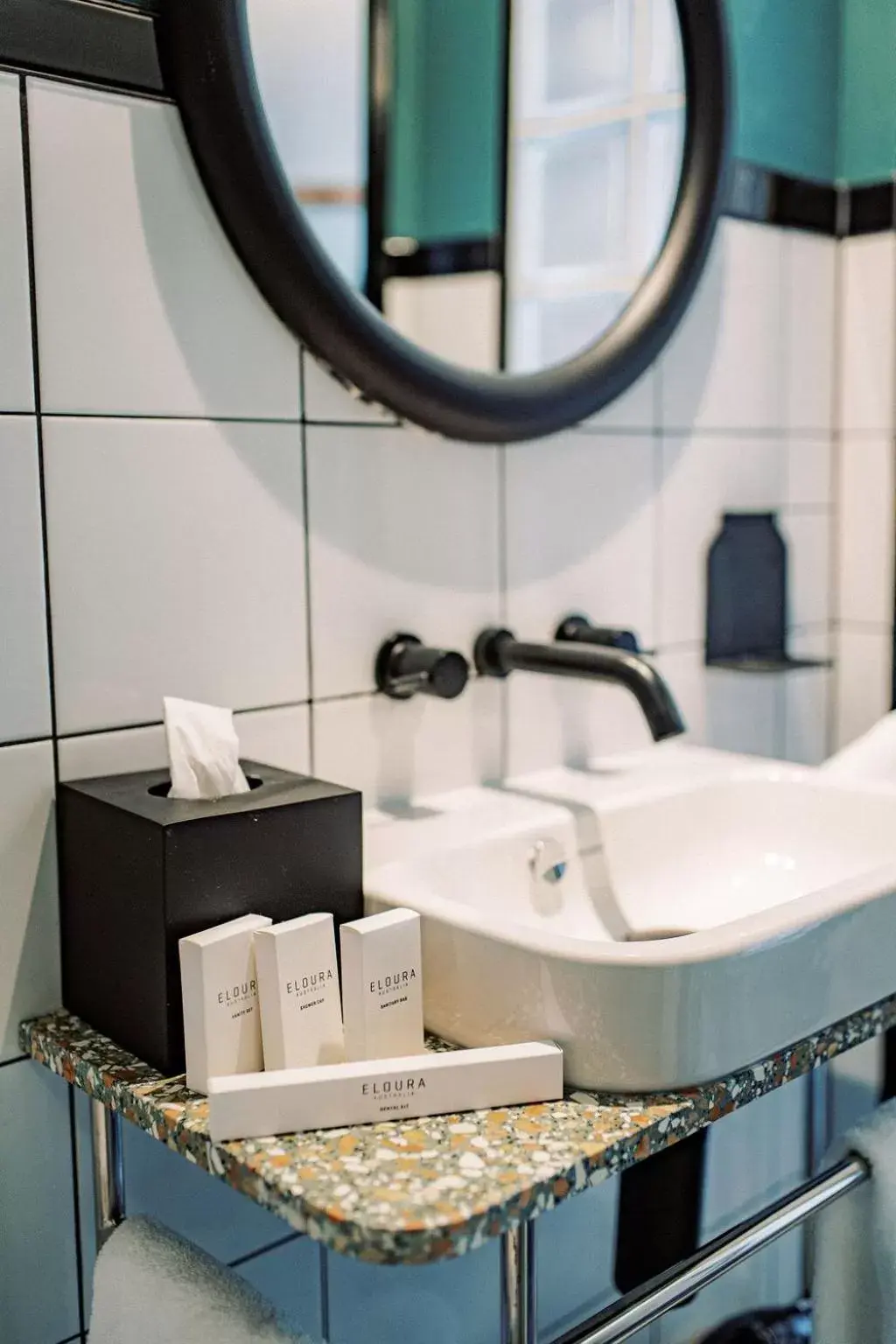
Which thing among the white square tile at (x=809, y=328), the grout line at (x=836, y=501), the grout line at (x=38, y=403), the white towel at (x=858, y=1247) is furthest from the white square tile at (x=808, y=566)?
the grout line at (x=38, y=403)

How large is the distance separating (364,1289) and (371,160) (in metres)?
0.99

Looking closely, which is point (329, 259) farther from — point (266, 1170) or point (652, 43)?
point (266, 1170)

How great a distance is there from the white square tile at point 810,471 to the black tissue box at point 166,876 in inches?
35.8

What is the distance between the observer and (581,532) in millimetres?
1338

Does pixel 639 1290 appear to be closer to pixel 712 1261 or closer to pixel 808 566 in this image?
pixel 712 1261

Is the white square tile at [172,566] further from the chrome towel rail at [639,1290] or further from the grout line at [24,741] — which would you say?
the chrome towel rail at [639,1290]

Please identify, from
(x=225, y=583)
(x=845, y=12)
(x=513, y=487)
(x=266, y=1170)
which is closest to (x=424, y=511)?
(x=513, y=487)

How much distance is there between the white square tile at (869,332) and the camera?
1.60 metres

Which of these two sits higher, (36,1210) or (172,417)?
(172,417)

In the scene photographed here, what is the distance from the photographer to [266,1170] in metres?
0.71

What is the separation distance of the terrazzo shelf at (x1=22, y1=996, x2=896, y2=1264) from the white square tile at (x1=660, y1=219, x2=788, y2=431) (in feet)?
2.63

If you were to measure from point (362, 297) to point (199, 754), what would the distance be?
1.38ft

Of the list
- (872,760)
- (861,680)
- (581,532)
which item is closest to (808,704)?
(861,680)

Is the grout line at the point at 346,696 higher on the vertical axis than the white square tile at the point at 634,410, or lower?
lower
